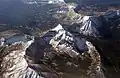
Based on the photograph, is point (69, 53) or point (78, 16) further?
point (78, 16)

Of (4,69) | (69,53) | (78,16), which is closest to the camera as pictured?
(4,69)

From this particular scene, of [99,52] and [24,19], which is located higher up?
[24,19]

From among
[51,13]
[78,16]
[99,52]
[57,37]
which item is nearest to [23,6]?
[51,13]

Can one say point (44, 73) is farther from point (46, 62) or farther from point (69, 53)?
point (69, 53)

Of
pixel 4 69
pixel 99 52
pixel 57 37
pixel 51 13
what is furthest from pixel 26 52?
pixel 51 13

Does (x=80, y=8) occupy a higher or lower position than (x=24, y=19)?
higher

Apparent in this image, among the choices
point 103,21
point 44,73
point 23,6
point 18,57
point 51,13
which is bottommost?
point 44,73

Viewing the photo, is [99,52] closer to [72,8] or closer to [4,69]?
[4,69]

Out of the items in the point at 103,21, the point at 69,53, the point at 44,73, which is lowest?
the point at 44,73

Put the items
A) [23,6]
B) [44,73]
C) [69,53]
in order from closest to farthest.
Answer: [44,73], [69,53], [23,6]
